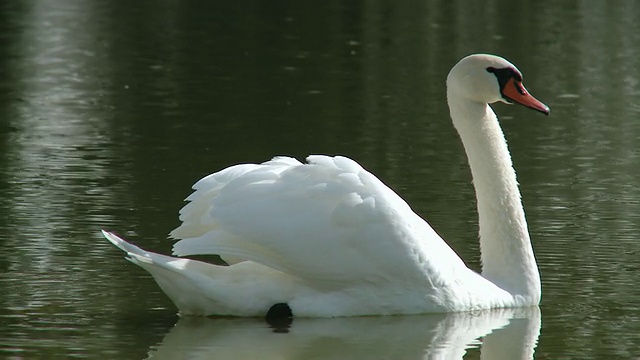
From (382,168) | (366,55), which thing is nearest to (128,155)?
(382,168)

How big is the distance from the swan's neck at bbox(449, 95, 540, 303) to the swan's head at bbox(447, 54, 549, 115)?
8 centimetres

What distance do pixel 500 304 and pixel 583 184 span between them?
4.55 metres

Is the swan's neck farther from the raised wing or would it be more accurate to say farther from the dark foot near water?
the dark foot near water

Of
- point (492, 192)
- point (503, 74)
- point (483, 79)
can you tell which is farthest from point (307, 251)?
point (503, 74)

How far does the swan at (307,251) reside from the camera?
8375 millimetres

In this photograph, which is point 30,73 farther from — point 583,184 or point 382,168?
point 583,184

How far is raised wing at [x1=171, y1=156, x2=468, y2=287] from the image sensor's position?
8367 mm

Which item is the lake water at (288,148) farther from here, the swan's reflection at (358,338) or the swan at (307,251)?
the swan at (307,251)

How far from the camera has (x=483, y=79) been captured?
952 cm

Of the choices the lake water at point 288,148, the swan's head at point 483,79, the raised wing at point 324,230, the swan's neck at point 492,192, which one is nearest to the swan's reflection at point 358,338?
the lake water at point 288,148

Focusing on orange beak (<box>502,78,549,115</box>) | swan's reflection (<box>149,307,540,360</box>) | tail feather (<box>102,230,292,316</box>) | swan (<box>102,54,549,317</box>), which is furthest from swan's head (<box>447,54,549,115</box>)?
tail feather (<box>102,230,292,316</box>)

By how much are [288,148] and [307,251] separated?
7220 mm

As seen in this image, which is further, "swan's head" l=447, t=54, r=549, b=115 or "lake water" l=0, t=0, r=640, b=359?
"swan's head" l=447, t=54, r=549, b=115

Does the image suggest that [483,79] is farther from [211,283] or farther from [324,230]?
[211,283]
